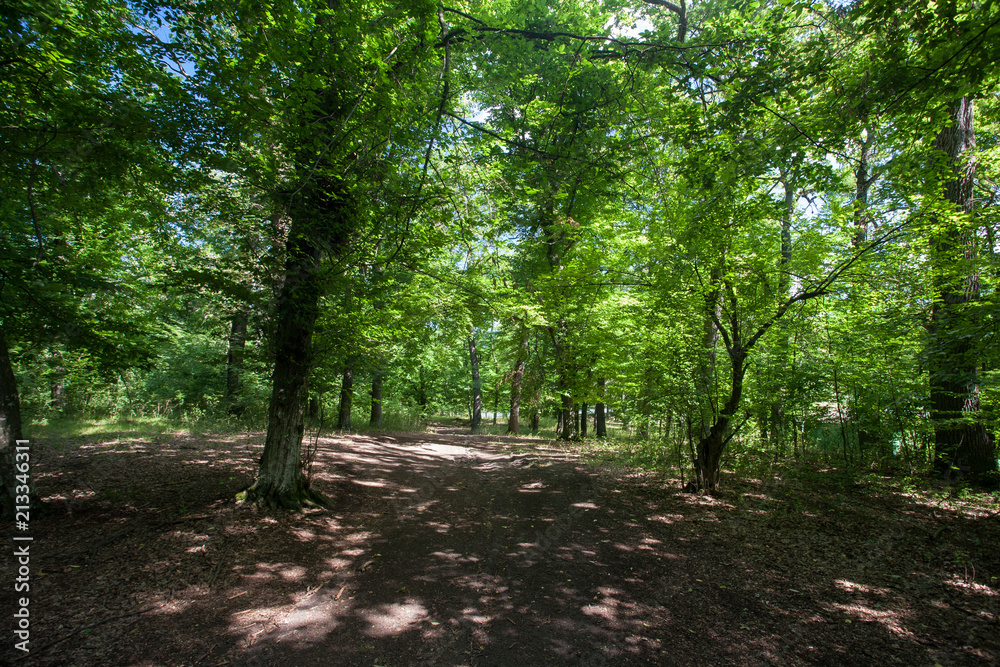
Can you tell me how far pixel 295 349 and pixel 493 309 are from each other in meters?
4.02

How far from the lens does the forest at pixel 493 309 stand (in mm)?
3393

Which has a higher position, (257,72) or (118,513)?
(257,72)

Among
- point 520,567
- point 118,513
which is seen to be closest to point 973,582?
point 520,567

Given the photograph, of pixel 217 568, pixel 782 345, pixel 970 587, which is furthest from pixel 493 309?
pixel 970 587

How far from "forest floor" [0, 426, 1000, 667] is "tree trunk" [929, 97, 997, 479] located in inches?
51.2

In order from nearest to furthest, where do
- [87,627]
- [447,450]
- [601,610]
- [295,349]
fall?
[87,627], [601,610], [295,349], [447,450]

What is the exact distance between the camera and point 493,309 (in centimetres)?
858

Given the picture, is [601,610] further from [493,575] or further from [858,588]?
[858,588]

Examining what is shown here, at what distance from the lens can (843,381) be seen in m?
7.91

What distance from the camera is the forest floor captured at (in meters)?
3.03

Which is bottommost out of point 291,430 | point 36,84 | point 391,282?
point 291,430

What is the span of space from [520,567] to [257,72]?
5.65m

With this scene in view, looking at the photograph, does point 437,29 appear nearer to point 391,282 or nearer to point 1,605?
point 391,282

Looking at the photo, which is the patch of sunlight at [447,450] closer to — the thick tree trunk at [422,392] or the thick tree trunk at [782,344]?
the thick tree trunk at [782,344]
